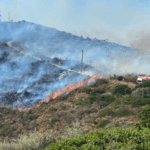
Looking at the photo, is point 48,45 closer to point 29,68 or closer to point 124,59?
point 29,68

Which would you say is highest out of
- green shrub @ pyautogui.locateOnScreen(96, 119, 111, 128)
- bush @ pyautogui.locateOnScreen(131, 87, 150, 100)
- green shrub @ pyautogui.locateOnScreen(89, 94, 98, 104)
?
bush @ pyautogui.locateOnScreen(131, 87, 150, 100)

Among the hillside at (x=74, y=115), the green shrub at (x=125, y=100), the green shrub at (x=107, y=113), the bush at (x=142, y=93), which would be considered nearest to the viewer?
the hillside at (x=74, y=115)

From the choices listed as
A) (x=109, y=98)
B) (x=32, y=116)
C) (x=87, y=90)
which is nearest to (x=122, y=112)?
(x=109, y=98)

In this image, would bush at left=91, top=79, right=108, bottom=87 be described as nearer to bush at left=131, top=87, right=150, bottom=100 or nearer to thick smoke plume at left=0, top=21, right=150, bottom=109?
thick smoke plume at left=0, top=21, right=150, bottom=109

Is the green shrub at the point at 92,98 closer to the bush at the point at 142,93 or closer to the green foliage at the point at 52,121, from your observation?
the bush at the point at 142,93

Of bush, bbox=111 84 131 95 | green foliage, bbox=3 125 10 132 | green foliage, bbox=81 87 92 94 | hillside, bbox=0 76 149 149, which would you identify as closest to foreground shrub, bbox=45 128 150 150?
hillside, bbox=0 76 149 149

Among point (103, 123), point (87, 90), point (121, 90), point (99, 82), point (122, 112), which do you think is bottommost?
point (103, 123)

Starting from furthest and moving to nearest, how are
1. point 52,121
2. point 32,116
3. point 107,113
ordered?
point 32,116 < point 107,113 < point 52,121

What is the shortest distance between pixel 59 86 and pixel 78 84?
2.63 metres

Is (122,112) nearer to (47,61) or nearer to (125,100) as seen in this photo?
(125,100)

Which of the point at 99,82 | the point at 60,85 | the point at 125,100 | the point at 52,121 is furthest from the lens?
the point at 60,85

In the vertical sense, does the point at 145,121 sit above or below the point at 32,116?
above

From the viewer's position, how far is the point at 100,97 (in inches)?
744

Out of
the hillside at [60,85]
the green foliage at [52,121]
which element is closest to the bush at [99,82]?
the hillside at [60,85]
